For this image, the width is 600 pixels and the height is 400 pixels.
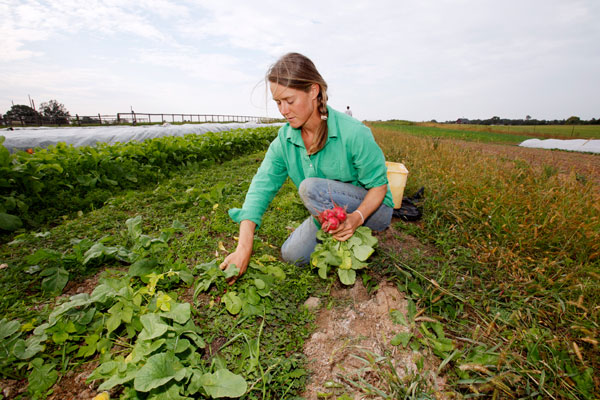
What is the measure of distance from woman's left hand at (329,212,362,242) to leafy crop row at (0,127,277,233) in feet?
10.1

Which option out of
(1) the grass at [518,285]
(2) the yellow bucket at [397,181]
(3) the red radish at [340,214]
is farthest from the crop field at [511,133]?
(3) the red radish at [340,214]

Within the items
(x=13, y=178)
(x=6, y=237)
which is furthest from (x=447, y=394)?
(x=13, y=178)

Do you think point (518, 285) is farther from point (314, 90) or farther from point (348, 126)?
point (314, 90)

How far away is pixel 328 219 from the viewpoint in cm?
156

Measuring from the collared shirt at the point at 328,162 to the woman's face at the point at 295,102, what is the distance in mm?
157

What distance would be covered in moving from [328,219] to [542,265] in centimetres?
145

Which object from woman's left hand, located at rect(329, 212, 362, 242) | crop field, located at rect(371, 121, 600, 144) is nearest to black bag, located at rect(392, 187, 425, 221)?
woman's left hand, located at rect(329, 212, 362, 242)

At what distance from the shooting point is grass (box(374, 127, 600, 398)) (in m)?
1.17

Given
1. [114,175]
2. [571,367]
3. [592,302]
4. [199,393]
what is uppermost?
[114,175]

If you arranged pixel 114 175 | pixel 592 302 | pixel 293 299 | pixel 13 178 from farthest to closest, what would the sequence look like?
1. pixel 114 175
2. pixel 13 178
3. pixel 293 299
4. pixel 592 302

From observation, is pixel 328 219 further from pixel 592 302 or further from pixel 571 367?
pixel 592 302

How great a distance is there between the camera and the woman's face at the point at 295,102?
65.1 inches

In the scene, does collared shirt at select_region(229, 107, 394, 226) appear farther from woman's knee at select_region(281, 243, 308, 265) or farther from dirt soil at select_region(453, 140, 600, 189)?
dirt soil at select_region(453, 140, 600, 189)

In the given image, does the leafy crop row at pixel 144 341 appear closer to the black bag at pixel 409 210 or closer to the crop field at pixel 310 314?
the crop field at pixel 310 314
